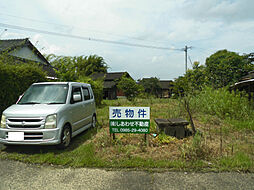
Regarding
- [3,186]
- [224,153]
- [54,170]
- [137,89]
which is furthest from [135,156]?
[137,89]

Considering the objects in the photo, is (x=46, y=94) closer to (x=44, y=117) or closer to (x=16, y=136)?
(x=44, y=117)

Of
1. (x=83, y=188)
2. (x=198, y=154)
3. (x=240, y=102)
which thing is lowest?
(x=83, y=188)

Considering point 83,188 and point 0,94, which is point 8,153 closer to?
point 83,188

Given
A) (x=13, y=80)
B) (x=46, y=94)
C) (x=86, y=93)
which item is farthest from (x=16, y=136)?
(x=13, y=80)

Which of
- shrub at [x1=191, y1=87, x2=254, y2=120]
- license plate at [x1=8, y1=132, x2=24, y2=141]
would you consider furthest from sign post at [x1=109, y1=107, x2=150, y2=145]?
shrub at [x1=191, y1=87, x2=254, y2=120]

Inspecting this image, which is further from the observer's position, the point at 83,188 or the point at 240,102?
the point at 240,102

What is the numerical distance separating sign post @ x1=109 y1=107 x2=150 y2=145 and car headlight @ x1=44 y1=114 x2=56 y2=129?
137 centimetres

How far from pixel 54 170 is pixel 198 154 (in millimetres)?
2969

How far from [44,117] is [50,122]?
0.17 meters

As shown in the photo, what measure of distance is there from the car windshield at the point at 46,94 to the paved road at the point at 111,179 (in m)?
1.78

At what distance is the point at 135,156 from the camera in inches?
147

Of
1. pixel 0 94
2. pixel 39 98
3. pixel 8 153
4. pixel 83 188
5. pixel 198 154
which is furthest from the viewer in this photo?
pixel 0 94

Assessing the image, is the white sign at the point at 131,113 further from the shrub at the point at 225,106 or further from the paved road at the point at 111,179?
the shrub at the point at 225,106

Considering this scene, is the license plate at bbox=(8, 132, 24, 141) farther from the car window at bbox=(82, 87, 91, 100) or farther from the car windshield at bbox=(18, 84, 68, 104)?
the car window at bbox=(82, 87, 91, 100)
